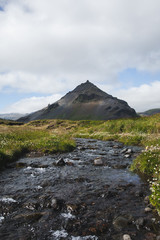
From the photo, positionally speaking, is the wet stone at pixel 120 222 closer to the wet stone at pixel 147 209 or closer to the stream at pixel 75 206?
the stream at pixel 75 206

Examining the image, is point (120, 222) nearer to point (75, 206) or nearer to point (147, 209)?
point (147, 209)

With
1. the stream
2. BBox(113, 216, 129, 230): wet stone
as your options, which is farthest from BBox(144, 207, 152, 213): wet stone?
BBox(113, 216, 129, 230): wet stone

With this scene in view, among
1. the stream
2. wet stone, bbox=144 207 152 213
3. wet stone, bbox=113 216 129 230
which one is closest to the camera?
the stream

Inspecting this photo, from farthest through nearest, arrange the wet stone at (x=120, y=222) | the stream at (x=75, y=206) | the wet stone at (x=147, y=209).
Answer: the wet stone at (x=147, y=209)
the wet stone at (x=120, y=222)
the stream at (x=75, y=206)

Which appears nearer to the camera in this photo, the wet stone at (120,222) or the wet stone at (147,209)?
the wet stone at (120,222)

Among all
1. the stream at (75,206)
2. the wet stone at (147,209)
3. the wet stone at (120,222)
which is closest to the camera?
the stream at (75,206)

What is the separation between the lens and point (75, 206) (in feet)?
22.8

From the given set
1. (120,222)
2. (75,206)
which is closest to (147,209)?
(120,222)

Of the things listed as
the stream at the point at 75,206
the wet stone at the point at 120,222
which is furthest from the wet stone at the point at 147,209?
the wet stone at the point at 120,222

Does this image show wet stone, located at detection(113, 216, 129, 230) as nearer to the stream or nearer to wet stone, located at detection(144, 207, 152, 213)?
the stream

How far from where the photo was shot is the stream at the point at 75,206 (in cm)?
537

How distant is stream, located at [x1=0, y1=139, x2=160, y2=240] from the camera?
17.6 feet

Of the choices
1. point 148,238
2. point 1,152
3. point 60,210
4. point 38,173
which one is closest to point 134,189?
point 148,238

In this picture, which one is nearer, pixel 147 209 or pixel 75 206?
pixel 147 209
